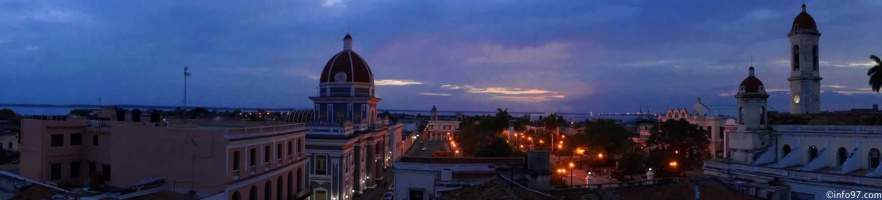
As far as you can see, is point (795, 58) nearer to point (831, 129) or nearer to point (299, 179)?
point (831, 129)

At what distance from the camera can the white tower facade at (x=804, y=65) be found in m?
47.2

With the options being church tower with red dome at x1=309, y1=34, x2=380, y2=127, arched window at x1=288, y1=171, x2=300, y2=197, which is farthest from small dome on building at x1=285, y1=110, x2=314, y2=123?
arched window at x1=288, y1=171, x2=300, y2=197

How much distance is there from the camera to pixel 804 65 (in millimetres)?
47562

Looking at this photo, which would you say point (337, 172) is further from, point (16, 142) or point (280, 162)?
point (16, 142)

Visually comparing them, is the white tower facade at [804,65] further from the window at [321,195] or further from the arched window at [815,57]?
the window at [321,195]

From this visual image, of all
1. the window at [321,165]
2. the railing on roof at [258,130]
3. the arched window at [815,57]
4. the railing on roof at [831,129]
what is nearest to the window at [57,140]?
the railing on roof at [258,130]

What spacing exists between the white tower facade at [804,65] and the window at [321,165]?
128 ft

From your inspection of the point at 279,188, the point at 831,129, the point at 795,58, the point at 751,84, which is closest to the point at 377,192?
the point at 279,188

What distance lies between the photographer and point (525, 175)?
18875mm

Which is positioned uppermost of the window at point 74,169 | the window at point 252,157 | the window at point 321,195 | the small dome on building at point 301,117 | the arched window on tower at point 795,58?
the arched window on tower at point 795,58

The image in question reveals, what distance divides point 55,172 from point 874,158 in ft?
142

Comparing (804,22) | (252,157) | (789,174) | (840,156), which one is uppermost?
(804,22)

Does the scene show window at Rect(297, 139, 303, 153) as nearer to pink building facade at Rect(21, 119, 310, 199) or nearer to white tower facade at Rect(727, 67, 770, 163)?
pink building facade at Rect(21, 119, 310, 199)

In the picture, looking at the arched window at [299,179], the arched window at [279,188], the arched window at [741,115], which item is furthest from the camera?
the arched window at [741,115]
